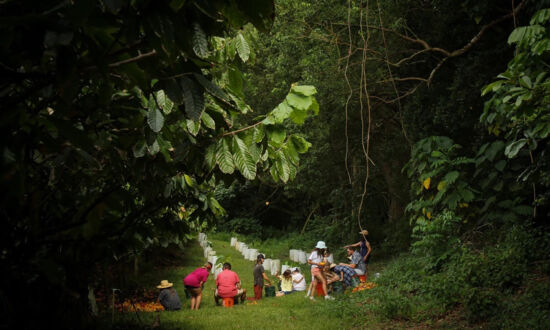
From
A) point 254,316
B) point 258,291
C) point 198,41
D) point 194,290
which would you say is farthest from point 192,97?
point 258,291

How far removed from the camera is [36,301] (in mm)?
2744

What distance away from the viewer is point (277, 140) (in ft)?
7.84

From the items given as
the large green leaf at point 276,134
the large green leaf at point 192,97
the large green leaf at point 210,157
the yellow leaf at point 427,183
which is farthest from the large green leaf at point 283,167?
the yellow leaf at point 427,183

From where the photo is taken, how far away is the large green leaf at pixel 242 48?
2.89 metres

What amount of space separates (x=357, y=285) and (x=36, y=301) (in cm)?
809

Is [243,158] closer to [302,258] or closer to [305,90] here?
[305,90]

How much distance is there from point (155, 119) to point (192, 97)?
0.48 m

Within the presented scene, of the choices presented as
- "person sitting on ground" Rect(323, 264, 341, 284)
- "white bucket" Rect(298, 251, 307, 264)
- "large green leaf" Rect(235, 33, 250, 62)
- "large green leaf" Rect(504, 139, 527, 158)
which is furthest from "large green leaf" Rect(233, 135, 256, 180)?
"white bucket" Rect(298, 251, 307, 264)

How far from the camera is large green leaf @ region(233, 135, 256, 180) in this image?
2395mm

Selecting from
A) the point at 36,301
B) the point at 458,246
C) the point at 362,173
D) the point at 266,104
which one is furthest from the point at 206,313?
the point at 266,104

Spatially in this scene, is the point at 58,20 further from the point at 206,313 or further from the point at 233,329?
the point at 206,313

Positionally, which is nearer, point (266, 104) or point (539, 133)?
point (539, 133)

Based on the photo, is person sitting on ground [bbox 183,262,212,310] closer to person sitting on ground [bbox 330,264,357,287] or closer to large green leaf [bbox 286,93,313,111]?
person sitting on ground [bbox 330,264,357,287]

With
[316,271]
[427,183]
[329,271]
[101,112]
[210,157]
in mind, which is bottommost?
[329,271]
